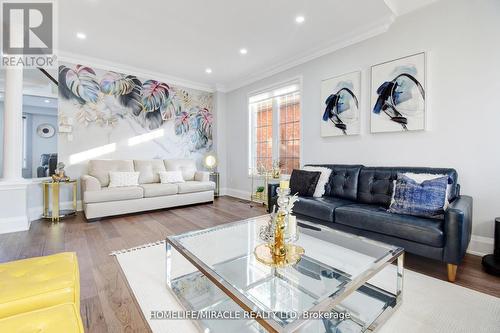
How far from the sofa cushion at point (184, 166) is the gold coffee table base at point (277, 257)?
12.3 ft

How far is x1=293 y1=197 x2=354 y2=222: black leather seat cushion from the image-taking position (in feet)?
8.79

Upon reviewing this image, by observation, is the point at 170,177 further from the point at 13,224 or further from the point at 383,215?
the point at 383,215

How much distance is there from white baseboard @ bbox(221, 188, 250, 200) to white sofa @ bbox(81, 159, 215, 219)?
88cm

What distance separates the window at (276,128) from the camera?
14.5 feet

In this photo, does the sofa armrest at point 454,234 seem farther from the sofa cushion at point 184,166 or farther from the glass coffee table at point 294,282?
the sofa cushion at point 184,166

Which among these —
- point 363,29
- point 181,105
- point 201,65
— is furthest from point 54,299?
point 181,105

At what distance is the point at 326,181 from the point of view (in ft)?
10.8

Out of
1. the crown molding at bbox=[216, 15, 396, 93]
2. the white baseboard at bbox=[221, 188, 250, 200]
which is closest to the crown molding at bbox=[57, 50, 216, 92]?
the crown molding at bbox=[216, 15, 396, 93]

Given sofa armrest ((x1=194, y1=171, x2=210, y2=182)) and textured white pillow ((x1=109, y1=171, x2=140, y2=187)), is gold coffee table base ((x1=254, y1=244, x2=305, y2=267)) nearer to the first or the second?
textured white pillow ((x1=109, y1=171, x2=140, y2=187))

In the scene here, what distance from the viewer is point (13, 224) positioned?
3100 mm

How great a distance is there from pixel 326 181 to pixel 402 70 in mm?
1677

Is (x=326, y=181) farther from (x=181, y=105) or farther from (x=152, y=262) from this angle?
(x=181, y=105)

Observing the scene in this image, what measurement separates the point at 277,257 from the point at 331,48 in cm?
341

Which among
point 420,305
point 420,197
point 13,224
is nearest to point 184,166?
point 13,224
